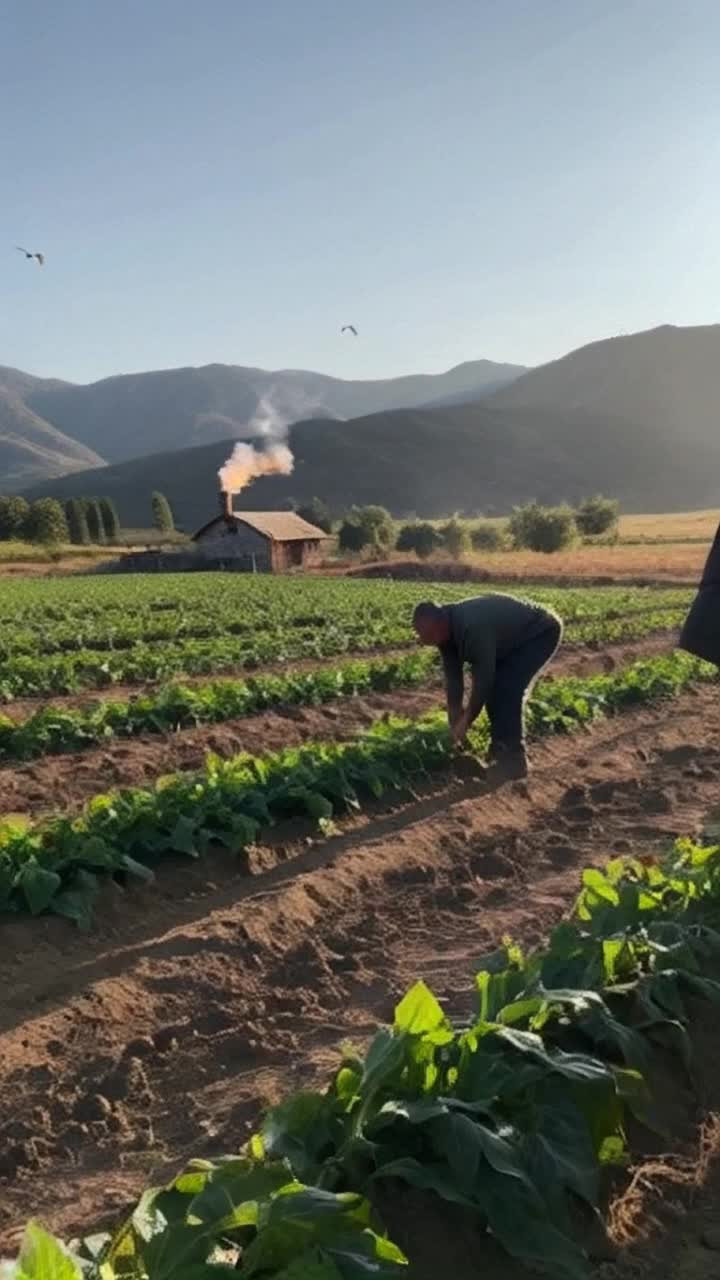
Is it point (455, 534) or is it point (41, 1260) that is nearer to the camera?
point (41, 1260)

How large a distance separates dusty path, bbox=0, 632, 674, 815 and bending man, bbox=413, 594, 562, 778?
9.20 ft

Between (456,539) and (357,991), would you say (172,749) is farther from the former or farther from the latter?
(456,539)

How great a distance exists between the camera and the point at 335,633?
20344 mm

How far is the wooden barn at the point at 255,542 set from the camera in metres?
55.5

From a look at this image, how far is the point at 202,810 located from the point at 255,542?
163ft

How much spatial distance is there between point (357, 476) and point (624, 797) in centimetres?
12223

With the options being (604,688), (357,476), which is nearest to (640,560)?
(604,688)

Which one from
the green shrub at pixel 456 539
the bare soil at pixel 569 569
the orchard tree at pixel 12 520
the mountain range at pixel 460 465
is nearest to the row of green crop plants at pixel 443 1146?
the bare soil at pixel 569 569

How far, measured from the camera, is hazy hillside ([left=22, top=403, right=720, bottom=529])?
5049 inches

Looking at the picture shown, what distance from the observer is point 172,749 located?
444 inches

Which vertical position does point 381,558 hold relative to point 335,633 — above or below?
below

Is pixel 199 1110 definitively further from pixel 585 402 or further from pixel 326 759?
pixel 585 402

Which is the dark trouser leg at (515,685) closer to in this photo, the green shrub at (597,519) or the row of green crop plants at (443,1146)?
the row of green crop plants at (443,1146)

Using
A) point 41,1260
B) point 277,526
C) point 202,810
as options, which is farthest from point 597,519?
point 41,1260
